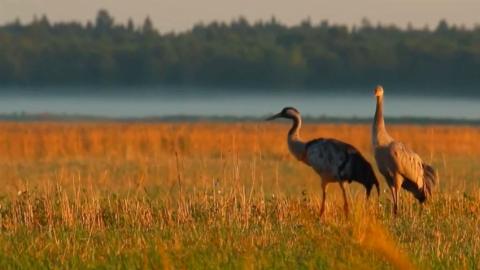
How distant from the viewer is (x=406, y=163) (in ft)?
44.1

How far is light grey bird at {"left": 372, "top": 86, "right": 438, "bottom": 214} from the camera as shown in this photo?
1343 centimetres

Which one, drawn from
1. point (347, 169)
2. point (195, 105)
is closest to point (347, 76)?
point (195, 105)

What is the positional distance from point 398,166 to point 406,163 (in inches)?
3.7

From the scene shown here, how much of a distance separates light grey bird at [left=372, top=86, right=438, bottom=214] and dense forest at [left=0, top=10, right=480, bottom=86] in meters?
57.6

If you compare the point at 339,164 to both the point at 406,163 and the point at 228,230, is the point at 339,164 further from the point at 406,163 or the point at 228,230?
the point at 228,230

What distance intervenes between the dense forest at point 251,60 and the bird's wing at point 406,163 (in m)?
57.7

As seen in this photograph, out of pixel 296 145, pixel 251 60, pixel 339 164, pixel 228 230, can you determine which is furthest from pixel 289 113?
pixel 251 60

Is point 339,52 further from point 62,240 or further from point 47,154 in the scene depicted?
point 62,240

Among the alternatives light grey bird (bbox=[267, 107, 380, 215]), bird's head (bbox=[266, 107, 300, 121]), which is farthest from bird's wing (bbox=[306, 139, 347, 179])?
bird's head (bbox=[266, 107, 300, 121])

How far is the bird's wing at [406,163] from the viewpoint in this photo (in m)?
13.4

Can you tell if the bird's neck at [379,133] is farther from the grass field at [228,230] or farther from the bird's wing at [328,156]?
the grass field at [228,230]

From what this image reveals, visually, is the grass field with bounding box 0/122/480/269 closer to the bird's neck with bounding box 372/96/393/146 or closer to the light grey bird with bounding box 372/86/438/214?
the light grey bird with bounding box 372/86/438/214

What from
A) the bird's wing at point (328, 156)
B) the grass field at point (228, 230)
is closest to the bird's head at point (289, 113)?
the grass field at point (228, 230)

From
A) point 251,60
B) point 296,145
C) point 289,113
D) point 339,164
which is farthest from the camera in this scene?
point 251,60
